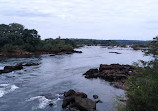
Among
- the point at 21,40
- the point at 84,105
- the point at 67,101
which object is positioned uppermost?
the point at 21,40

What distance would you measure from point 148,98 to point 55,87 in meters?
16.8

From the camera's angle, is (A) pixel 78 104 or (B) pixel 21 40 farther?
(B) pixel 21 40

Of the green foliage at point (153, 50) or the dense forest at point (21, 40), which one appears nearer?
the green foliage at point (153, 50)

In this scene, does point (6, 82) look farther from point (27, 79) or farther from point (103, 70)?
point (103, 70)

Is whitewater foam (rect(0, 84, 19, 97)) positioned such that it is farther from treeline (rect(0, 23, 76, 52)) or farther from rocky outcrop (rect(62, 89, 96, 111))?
treeline (rect(0, 23, 76, 52))

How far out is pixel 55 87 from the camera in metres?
24.8

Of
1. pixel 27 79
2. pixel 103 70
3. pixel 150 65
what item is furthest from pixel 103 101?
pixel 103 70

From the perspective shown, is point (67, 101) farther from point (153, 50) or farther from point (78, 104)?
point (153, 50)

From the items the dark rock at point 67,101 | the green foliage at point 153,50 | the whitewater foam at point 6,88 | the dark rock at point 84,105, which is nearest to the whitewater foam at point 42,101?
the dark rock at point 67,101

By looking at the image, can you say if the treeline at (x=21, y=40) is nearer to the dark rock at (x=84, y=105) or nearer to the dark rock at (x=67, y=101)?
the dark rock at (x=67, y=101)

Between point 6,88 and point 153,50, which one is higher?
point 153,50

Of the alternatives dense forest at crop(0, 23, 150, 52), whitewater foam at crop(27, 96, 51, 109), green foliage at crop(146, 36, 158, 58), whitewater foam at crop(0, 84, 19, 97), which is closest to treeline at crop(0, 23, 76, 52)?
dense forest at crop(0, 23, 150, 52)

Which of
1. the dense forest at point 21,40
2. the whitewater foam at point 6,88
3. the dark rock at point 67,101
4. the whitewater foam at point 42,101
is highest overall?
the dense forest at point 21,40

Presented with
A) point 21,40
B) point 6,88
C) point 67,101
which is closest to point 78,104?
point 67,101
